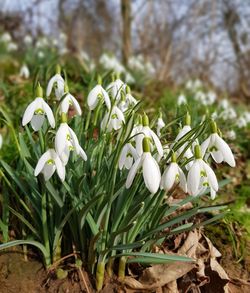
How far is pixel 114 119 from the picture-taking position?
1.59 metres

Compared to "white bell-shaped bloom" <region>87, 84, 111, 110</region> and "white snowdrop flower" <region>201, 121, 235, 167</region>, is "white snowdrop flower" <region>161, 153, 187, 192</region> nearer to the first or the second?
"white snowdrop flower" <region>201, 121, 235, 167</region>

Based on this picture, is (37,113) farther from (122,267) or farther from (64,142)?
(122,267)

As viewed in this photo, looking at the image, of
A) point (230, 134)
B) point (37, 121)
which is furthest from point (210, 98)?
point (37, 121)

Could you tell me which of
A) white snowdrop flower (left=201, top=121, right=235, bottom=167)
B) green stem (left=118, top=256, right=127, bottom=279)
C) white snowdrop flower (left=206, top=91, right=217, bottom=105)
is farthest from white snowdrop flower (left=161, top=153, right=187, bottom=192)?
white snowdrop flower (left=206, top=91, right=217, bottom=105)

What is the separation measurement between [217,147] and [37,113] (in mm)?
664

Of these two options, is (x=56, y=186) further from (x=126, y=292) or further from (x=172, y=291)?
(x=172, y=291)

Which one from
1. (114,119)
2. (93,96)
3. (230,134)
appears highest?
(230,134)

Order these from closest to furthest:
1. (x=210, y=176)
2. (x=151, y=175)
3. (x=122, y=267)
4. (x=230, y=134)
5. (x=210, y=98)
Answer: (x=151, y=175) < (x=210, y=176) < (x=122, y=267) < (x=230, y=134) < (x=210, y=98)

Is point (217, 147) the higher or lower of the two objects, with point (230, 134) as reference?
lower

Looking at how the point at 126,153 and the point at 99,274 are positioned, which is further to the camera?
the point at 99,274

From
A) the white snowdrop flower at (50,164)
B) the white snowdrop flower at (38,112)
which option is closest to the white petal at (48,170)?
the white snowdrop flower at (50,164)

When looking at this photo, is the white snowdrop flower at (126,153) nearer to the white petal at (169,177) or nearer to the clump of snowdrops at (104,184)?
the clump of snowdrops at (104,184)

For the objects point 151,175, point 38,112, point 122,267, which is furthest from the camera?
point 122,267

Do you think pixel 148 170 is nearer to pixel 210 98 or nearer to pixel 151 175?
pixel 151 175
